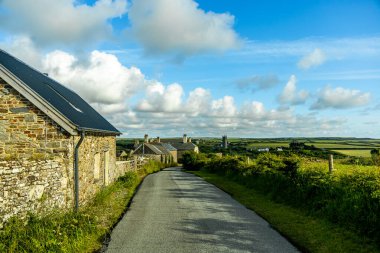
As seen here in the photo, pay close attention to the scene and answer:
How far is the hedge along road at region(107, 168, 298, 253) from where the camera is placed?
8797 mm

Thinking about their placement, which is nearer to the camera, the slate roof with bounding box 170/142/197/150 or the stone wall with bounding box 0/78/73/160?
the stone wall with bounding box 0/78/73/160

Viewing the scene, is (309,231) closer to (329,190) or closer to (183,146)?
(329,190)

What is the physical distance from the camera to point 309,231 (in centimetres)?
1020

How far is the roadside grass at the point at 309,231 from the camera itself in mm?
8683

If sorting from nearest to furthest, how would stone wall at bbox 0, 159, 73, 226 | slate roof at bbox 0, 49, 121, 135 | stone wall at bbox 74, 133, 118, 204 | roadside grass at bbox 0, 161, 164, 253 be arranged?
roadside grass at bbox 0, 161, 164, 253 → stone wall at bbox 0, 159, 73, 226 → slate roof at bbox 0, 49, 121, 135 → stone wall at bbox 74, 133, 118, 204

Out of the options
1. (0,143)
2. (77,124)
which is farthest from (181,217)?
(0,143)

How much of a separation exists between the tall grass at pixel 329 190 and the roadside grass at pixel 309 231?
0.35 metres

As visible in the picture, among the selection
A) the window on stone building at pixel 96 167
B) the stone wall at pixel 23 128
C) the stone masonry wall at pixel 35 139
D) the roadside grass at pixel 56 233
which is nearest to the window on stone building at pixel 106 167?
the window on stone building at pixel 96 167

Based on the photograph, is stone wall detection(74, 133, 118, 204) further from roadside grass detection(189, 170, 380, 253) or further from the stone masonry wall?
roadside grass detection(189, 170, 380, 253)

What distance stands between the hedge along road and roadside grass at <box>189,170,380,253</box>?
36cm

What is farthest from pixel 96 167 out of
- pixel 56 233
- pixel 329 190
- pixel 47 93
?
pixel 329 190

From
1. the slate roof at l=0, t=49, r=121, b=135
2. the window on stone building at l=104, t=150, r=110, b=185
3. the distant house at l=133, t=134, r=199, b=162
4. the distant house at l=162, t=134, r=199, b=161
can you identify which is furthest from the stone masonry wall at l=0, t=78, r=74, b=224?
the distant house at l=162, t=134, r=199, b=161

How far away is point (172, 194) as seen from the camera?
62.5 feet

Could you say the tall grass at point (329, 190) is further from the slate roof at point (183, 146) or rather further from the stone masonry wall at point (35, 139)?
the slate roof at point (183, 146)
